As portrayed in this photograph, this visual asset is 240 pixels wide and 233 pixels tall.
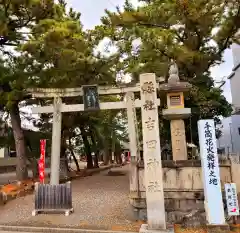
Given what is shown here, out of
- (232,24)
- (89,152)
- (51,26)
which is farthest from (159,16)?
(89,152)

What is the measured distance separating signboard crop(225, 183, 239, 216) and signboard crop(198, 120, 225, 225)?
38cm

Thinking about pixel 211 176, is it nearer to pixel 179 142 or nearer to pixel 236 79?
pixel 179 142

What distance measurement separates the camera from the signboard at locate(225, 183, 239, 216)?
7.97 m

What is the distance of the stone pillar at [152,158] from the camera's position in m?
7.85

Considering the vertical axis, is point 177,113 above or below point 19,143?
above

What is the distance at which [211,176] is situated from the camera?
7.98 m

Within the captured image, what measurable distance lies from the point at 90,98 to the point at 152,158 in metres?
5.49

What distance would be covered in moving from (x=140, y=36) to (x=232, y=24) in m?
4.16

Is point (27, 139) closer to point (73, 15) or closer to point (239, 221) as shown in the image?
point (73, 15)

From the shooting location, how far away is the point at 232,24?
517 inches

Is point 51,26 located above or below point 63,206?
above

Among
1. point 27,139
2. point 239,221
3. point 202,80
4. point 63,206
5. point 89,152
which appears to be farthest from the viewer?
point 89,152

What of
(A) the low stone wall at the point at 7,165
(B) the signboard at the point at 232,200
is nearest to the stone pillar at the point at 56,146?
(B) the signboard at the point at 232,200

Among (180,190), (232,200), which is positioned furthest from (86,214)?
(232,200)
